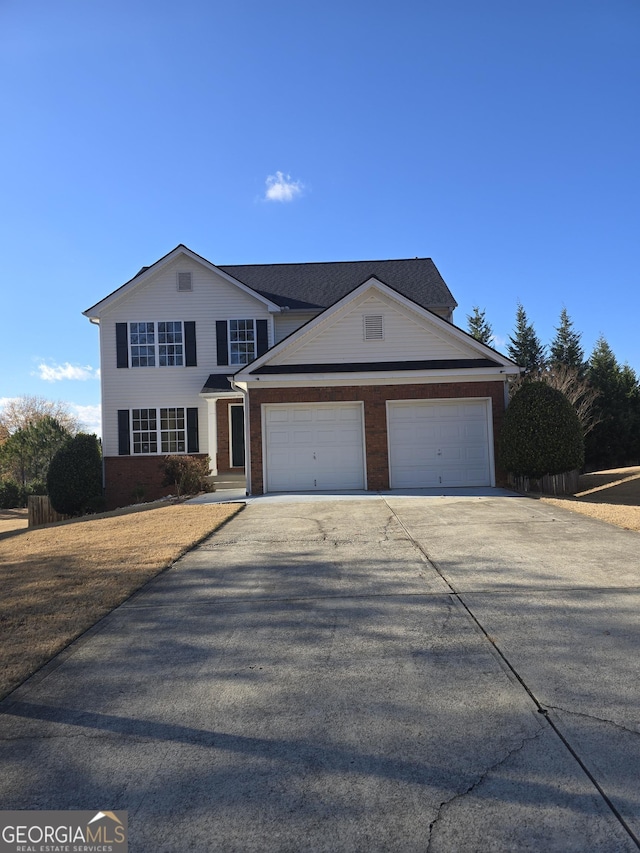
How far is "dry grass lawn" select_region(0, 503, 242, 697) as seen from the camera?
5.14 metres

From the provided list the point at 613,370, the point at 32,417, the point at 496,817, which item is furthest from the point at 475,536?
the point at 32,417

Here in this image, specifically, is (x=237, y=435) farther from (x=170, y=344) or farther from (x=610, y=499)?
(x=610, y=499)

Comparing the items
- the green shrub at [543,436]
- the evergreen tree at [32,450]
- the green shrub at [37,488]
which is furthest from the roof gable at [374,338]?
the evergreen tree at [32,450]

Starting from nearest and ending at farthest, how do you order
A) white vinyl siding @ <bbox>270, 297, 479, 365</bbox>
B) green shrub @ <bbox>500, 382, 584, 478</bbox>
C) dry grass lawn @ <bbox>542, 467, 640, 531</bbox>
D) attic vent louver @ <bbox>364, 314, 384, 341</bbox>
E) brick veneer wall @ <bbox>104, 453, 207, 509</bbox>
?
dry grass lawn @ <bbox>542, 467, 640, 531</bbox>, green shrub @ <bbox>500, 382, 584, 478</bbox>, white vinyl siding @ <bbox>270, 297, 479, 365</bbox>, attic vent louver @ <bbox>364, 314, 384, 341</bbox>, brick veneer wall @ <bbox>104, 453, 207, 509</bbox>

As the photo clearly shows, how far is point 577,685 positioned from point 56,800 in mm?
3059

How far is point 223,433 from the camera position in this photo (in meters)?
20.7

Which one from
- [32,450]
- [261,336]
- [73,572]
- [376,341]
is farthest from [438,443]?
[32,450]

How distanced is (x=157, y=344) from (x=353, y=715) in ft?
63.3

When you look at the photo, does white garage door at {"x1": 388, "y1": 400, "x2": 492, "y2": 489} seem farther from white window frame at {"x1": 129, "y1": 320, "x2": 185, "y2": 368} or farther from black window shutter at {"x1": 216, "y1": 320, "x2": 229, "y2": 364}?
white window frame at {"x1": 129, "y1": 320, "x2": 185, "y2": 368}

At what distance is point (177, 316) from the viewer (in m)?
21.5

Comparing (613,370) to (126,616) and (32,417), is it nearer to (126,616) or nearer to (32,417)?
(126,616)

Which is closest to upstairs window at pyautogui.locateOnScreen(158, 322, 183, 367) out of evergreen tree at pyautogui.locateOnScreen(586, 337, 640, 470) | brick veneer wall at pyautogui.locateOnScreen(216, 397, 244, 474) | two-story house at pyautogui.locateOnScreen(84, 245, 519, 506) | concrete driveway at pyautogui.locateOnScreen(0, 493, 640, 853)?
brick veneer wall at pyautogui.locateOnScreen(216, 397, 244, 474)

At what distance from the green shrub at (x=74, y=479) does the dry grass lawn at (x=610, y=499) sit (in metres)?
13.4

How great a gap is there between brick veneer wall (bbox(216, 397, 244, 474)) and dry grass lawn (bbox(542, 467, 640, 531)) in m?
10.7
